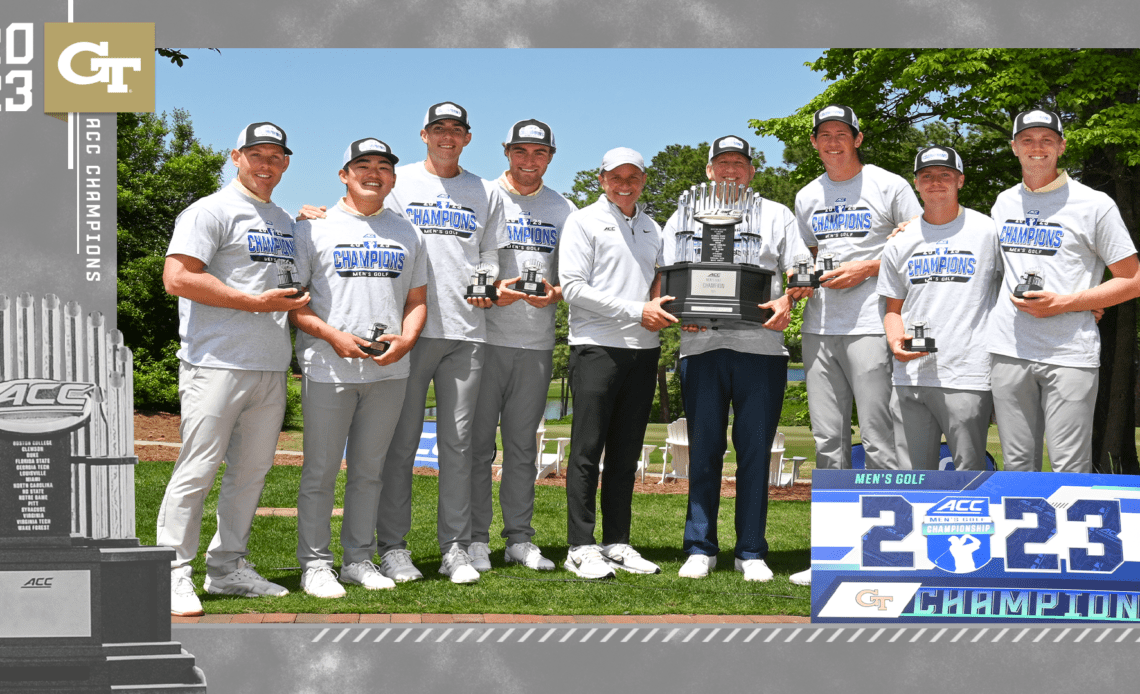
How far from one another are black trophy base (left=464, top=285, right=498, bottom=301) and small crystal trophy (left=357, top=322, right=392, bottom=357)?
0.52 metres

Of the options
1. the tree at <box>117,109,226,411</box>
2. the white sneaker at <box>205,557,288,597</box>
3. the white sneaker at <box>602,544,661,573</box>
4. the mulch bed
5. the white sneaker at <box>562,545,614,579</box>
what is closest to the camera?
the white sneaker at <box>205,557,288,597</box>

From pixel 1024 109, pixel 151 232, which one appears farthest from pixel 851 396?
pixel 151 232

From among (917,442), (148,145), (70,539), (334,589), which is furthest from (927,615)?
(148,145)

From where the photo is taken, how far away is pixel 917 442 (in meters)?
5.42

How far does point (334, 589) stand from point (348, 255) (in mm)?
1707

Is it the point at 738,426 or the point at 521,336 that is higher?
the point at 521,336

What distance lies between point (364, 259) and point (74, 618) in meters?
2.12

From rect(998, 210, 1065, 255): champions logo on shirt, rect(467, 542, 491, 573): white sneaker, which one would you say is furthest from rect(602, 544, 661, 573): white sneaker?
rect(998, 210, 1065, 255): champions logo on shirt

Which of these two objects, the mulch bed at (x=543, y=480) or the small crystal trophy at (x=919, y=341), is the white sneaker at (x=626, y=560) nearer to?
the small crystal trophy at (x=919, y=341)

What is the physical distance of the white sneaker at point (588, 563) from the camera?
562 centimetres

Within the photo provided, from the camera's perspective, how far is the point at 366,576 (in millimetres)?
5359

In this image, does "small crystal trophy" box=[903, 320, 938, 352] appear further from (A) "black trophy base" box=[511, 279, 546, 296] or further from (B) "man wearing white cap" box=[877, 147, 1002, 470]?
(A) "black trophy base" box=[511, 279, 546, 296]

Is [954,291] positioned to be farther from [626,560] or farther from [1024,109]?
[1024,109]

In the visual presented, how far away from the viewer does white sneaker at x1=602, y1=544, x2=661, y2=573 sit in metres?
5.77
